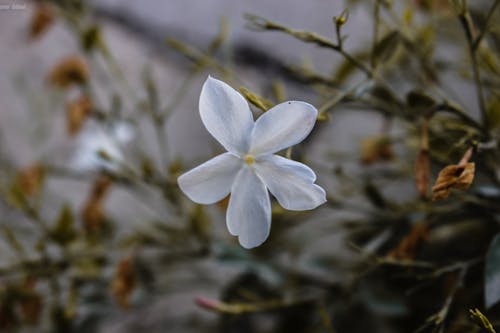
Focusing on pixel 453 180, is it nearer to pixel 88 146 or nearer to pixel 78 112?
pixel 78 112

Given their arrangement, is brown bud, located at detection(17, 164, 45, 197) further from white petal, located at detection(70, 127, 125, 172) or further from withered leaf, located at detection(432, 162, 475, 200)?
withered leaf, located at detection(432, 162, 475, 200)

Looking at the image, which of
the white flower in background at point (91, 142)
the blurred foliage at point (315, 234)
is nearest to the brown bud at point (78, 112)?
the blurred foliage at point (315, 234)

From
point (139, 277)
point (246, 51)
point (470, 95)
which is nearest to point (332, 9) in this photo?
point (246, 51)

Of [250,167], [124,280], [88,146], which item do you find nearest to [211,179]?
[250,167]

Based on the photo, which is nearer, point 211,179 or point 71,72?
point 211,179

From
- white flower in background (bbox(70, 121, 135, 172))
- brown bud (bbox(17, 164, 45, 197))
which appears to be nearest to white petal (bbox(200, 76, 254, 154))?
brown bud (bbox(17, 164, 45, 197))
